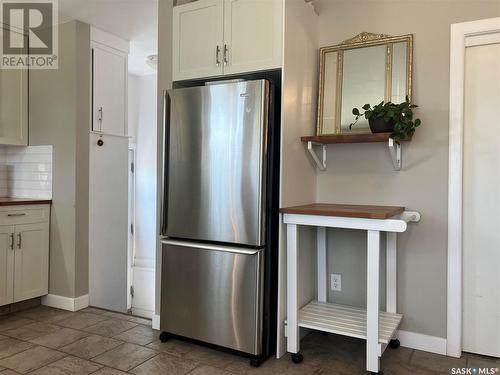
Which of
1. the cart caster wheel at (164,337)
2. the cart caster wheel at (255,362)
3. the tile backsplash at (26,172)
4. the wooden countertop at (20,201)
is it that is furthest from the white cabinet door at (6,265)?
the cart caster wheel at (255,362)

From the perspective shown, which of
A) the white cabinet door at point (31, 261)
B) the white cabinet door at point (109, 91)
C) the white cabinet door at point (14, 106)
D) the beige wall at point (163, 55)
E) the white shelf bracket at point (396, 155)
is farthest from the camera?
the white cabinet door at point (109, 91)

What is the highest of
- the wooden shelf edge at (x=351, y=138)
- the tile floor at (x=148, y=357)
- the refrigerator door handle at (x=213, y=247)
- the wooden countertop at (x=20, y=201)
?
the wooden shelf edge at (x=351, y=138)

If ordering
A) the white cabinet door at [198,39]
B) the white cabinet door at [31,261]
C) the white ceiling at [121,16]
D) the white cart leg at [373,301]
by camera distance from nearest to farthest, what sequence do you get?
the white cart leg at [373,301] < the white cabinet door at [198,39] < the white ceiling at [121,16] < the white cabinet door at [31,261]

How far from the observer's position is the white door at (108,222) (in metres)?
3.41

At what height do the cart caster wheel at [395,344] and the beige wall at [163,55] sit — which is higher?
the beige wall at [163,55]

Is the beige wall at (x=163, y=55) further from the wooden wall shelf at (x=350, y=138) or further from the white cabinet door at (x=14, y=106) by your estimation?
the white cabinet door at (x=14, y=106)

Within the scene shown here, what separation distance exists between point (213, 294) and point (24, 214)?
183 cm

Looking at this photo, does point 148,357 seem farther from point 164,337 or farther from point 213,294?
point 213,294

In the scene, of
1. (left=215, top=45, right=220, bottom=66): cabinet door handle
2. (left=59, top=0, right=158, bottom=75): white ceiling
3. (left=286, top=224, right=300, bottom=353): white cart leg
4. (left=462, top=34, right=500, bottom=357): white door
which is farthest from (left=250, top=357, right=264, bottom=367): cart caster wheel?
(left=59, top=0, right=158, bottom=75): white ceiling

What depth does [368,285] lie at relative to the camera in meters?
2.07

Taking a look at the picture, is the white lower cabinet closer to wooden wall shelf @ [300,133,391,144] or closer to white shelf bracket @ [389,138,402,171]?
wooden wall shelf @ [300,133,391,144]

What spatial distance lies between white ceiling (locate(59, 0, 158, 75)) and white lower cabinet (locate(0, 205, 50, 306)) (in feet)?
5.21

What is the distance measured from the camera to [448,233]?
238 centimetres

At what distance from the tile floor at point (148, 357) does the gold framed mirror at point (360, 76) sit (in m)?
1.40
